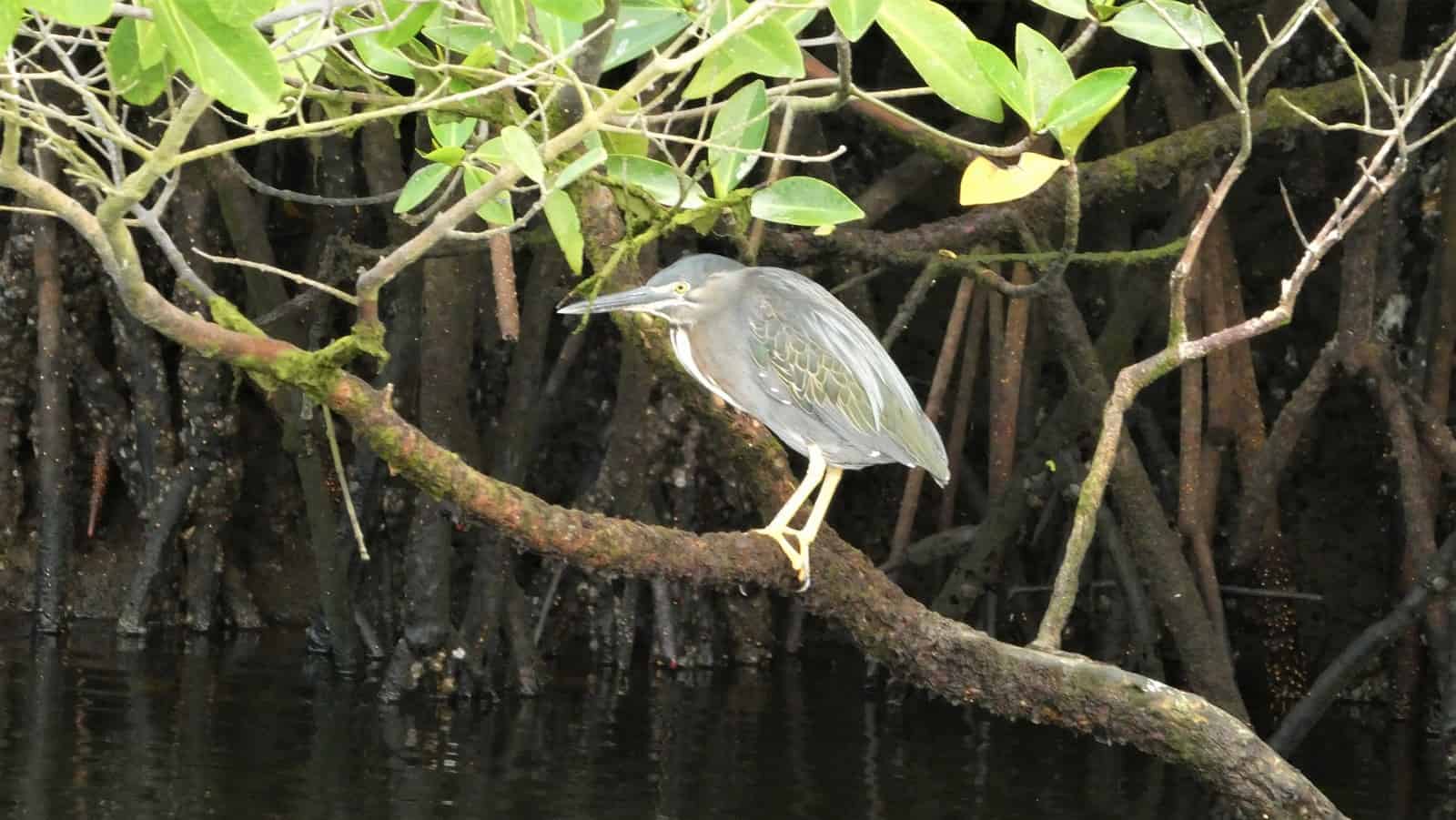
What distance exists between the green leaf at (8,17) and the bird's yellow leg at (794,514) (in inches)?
49.3

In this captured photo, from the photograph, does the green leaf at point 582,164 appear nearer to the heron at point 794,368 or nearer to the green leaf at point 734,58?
the green leaf at point 734,58

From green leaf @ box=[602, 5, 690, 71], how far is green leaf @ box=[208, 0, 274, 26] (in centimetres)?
59

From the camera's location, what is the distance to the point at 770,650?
18.2 feet

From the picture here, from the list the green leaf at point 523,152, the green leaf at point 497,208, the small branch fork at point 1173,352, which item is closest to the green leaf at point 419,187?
the green leaf at point 497,208

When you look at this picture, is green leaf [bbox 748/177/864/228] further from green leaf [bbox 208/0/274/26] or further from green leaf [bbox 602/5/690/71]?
green leaf [bbox 208/0/274/26]

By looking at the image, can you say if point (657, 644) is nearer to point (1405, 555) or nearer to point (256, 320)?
point (256, 320)

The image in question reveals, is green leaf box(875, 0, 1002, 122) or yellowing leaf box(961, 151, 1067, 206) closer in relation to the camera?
green leaf box(875, 0, 1002, 122)

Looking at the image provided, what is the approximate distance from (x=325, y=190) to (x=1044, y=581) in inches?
92.8

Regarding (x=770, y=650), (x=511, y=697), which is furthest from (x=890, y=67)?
(x=511, y=697)

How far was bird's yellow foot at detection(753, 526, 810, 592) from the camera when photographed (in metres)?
2.47

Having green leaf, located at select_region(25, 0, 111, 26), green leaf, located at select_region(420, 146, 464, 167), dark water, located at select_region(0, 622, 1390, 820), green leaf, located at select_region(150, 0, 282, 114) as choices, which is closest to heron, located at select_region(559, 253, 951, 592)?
green leaf, located at select_region(420, 146, 464, 167)

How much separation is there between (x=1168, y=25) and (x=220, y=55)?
1052mm

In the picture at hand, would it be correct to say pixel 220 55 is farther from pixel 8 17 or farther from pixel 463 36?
pixel 463 36

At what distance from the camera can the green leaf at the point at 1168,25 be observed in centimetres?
207
